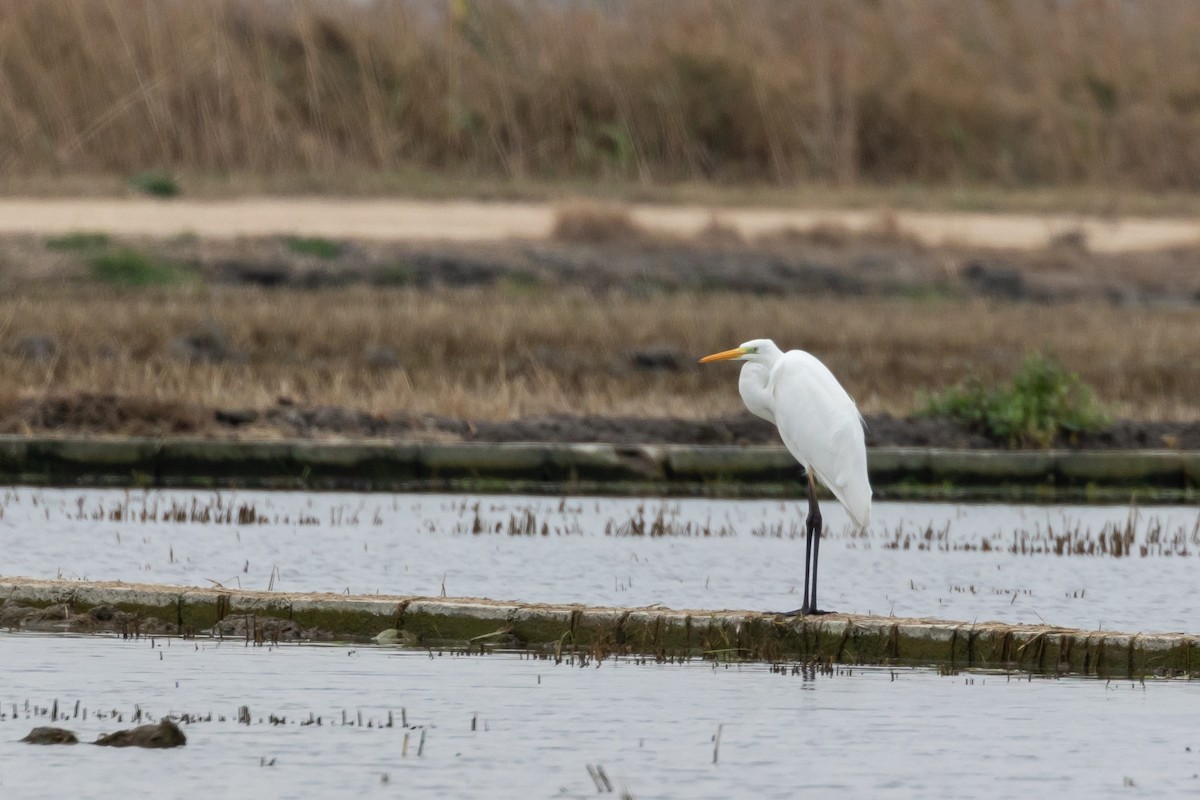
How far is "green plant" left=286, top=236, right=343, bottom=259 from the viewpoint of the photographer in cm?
2841

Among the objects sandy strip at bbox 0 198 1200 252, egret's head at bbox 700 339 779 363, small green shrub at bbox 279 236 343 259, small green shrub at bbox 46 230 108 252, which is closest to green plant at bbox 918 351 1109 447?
egret's head at bbox 700 339 779 363

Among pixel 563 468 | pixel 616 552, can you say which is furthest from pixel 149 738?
pixel 563 468

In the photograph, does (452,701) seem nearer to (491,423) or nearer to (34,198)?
(491,423)

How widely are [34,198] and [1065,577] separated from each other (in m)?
21.0

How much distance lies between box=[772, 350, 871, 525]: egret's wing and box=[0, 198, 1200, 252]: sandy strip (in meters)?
19.5

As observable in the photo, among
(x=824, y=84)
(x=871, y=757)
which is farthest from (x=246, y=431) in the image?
(x=824, y=84)

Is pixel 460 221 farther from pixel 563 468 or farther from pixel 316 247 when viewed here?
pixel 563 468

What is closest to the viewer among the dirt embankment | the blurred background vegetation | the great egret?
the great egret

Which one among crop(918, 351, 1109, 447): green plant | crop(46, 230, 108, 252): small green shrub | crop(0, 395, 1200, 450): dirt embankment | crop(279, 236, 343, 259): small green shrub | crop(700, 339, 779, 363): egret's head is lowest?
crop(700, 339, 779, 363): egret's head

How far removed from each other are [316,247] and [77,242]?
295 centimetres

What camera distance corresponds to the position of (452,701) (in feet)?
25.9

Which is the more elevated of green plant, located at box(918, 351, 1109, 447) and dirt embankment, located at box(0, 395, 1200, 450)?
green plant, located at box(918, 351, 1109, 447)

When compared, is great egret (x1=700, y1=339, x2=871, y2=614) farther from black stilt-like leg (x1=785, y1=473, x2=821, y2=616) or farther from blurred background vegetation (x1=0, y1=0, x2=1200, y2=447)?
blurred background vegetation (x1=0, y1=0, x2=1200, y2=447)

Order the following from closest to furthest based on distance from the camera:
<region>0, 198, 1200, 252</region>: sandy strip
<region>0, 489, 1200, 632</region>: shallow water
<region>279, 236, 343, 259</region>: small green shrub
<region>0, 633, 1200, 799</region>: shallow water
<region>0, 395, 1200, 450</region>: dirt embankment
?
<region>0, 633, 1200, 799</region>: shallow water
<region>0, 489, 1200, 632</region>: shallow water
<region>0, 395, 1200, 450</region>: dirt embankment
<region>279, 236, 343, 259</region>: small green shrub
<region>0, 198, 1200, 252</region>: sandy strip
